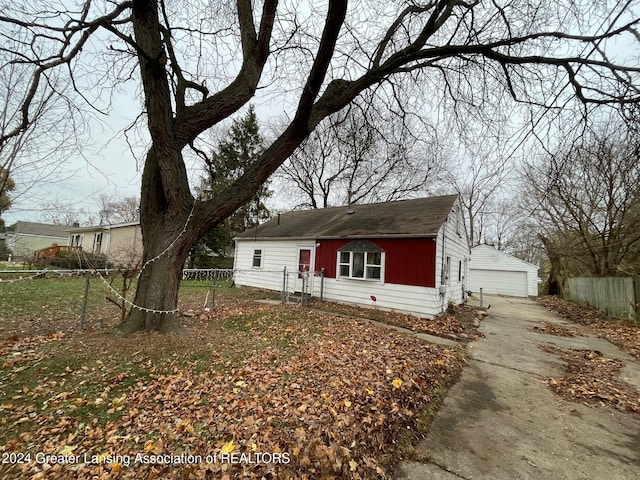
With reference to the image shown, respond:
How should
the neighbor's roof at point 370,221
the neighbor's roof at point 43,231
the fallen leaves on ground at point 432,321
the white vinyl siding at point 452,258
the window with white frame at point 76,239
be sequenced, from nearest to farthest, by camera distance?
the fallen leaves on ground at point 432,321 < the white vinyl siding at point 452,258 < the neighbor's roof at point 370,221 < the window with white frame at point 76,239 < the neighbor's roof at point 43,231

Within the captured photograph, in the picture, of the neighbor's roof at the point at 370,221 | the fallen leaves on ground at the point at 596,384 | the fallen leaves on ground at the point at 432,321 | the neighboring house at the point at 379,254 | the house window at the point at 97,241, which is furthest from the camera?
the house window at the point at 97,241

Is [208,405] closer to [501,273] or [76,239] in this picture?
[501,273]

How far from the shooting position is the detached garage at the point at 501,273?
71.0 feet

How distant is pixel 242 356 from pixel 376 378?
2.30 m

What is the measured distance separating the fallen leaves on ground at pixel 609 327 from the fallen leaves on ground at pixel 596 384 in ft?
4.55

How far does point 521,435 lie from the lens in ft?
10.5

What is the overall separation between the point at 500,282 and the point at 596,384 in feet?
67.1

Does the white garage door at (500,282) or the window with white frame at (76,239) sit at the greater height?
the window with white frame at (76,239)

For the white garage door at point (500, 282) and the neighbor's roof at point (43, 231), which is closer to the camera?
the white garage door at point (500, 282)

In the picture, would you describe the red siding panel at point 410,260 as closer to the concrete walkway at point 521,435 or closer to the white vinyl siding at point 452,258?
the white vinyl siding at point 452,258

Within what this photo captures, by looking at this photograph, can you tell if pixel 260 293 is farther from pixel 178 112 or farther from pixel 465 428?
pixel 465 428

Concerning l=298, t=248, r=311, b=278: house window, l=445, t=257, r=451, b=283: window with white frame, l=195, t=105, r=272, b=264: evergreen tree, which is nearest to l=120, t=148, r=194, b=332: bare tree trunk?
l=298, t=248, r=311, b=278: house window

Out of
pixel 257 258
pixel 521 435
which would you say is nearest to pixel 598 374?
pixel 521 435

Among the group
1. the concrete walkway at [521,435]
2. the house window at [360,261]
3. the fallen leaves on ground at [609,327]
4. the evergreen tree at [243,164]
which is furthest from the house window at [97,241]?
the fallen leaves on ground at [609,327]
